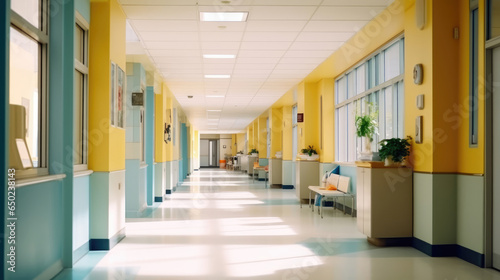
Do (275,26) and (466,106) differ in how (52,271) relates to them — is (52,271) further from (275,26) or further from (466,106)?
(466,106)

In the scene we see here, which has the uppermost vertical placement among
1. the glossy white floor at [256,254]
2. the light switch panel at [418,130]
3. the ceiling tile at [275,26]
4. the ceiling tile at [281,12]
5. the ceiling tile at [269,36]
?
the ceiling tile at [281,12]

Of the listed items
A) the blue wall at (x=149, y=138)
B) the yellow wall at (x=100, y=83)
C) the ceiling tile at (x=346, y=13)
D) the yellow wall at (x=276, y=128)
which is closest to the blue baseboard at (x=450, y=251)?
the ceiling tile at (x=346, y=13)

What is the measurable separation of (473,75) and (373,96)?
138 inches

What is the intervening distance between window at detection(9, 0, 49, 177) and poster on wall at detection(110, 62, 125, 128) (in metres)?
1.38

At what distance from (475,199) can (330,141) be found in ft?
20.3

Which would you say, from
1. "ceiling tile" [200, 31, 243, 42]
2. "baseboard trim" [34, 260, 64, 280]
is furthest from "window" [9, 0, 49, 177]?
"ceiling tile" [200, 31, 243, 42]

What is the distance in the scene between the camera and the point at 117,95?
20.9 feet

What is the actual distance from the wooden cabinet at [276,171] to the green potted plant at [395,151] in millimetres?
11606

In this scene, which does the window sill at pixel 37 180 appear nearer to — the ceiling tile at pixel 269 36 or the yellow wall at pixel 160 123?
the ceiling tile at pixel 269 36

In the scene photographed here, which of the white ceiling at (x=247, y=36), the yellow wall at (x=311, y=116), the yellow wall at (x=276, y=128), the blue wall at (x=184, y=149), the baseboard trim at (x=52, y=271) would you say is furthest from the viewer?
the blue wall at (x=184, y=149)

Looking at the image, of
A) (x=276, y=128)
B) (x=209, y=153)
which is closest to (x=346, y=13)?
(x=276, y=128)

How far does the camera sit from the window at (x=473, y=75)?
529 centimetres

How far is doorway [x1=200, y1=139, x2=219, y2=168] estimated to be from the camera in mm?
44094

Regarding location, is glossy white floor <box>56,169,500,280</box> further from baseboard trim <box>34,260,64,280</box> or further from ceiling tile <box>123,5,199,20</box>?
ceiling tile <box>123,5,199,20</box>
